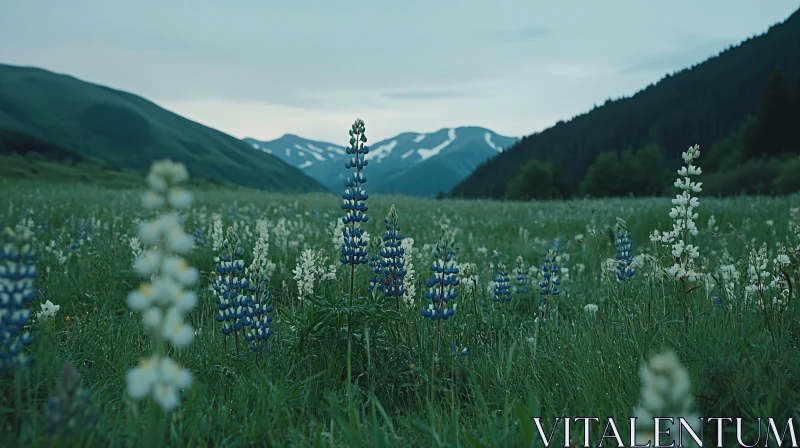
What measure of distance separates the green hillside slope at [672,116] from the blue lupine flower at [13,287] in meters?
103

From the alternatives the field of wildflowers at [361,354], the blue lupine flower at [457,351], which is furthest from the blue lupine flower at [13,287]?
the blue lupine flower at [457,351]

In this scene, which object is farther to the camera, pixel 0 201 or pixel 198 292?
pixel 0 201

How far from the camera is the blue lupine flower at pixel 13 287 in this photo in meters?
1.87

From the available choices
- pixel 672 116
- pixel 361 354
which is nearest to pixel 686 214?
pixel 361 354

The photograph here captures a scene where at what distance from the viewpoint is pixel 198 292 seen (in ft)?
18.0

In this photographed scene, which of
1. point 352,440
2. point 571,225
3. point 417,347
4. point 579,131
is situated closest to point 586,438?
point 352,440

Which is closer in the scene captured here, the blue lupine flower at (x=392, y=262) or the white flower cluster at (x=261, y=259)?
the blue lupine flower at (x=392, y=262)

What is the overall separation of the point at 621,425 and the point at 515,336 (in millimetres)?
1543

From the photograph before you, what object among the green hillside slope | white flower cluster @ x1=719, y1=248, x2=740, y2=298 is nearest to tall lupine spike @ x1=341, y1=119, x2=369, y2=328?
white flower cluster @ x1=719, y1=248, x2=740, y2=298

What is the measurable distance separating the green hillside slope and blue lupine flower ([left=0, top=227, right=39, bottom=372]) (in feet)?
337

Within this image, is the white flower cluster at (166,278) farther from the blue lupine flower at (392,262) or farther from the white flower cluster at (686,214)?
the white flower cluster at (686,214)

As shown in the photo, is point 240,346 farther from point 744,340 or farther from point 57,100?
point 57,100

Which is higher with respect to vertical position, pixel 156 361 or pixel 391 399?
pixel 156 361

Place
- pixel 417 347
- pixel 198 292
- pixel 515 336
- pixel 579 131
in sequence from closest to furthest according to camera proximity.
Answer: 1. pixel 417 347
2. pixel 515 336
3. pixel 198 292
4. pixel 579 131
